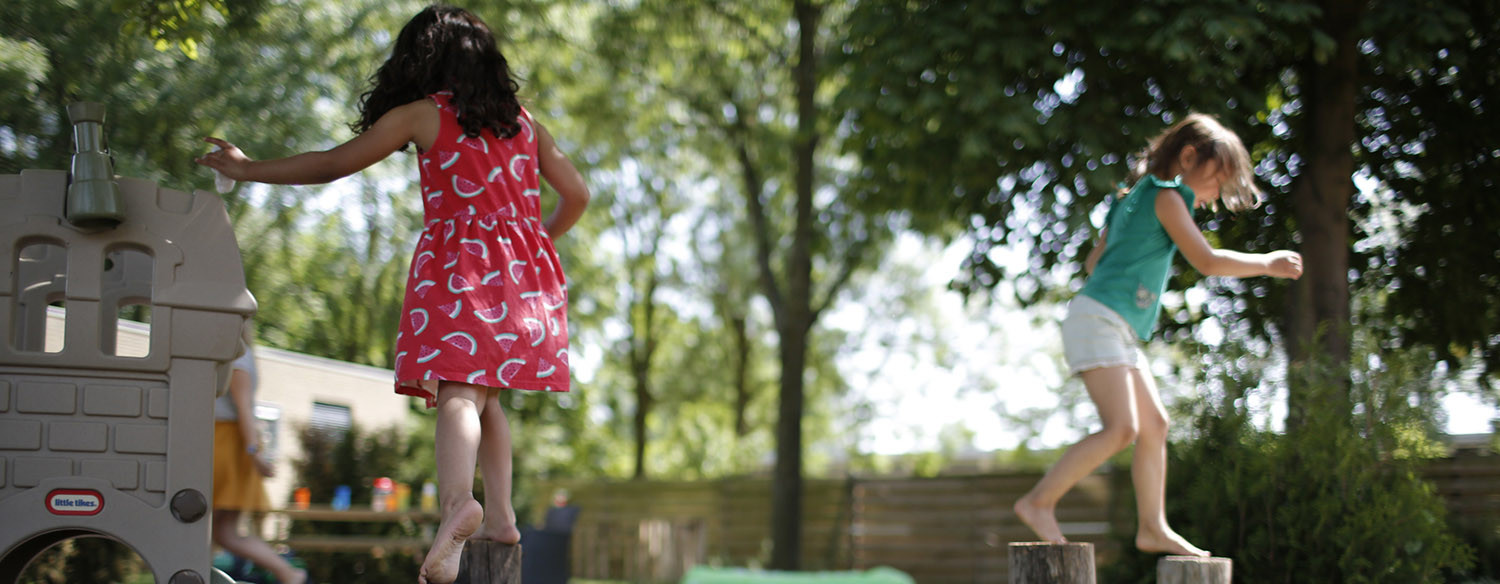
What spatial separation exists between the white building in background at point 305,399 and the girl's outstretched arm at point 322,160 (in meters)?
7.85

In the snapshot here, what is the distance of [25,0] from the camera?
546 cm

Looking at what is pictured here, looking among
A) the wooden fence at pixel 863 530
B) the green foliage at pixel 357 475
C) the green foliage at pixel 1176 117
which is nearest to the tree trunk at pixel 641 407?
the wooden fence at pixel 863 530

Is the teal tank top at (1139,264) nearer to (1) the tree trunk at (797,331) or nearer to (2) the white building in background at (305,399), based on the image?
(2) the white building in background at (305,399)

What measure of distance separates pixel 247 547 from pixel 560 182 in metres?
2.93

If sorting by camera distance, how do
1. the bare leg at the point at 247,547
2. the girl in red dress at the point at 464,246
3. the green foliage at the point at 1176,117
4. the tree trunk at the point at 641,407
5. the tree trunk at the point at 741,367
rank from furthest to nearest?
the tree trunk at the point at 741,367 < the tree trunk at the point at 641,407 < the green foliage at the point at 1176,117 < the bare leg at the point at 247,547 < the girl in red dress at the point at 464,246

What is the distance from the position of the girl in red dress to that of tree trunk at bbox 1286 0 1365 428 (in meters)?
6.88

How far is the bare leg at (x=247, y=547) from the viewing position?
18.0ft

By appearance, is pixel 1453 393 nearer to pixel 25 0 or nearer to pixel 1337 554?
pixel 1337 554

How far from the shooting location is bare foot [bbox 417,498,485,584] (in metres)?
2.96

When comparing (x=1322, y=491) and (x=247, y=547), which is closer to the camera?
(x=247, y=547)

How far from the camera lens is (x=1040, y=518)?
13.7 ft

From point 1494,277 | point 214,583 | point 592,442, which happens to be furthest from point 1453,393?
point 592,442

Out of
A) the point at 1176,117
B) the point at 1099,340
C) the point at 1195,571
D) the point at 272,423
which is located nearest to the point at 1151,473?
the point at 1195,571

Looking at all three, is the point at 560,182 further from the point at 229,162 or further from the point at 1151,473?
the point at 1151,473
